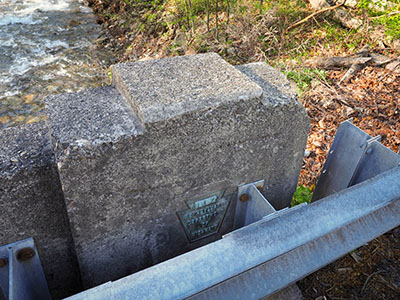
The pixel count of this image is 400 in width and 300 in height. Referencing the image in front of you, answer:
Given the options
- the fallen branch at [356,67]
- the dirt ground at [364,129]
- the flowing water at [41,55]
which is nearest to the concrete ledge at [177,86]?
the dirt ground at [364,129]

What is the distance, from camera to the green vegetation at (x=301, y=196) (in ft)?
10.1

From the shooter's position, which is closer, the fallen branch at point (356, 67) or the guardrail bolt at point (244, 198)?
the guardrail bolt at point (244, 198)

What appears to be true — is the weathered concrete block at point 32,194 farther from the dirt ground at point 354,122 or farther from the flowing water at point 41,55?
the flowing water at point 41,55

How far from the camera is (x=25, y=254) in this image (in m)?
1.75

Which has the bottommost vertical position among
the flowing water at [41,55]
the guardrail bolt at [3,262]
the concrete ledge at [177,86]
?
the flowing water at [41,55]

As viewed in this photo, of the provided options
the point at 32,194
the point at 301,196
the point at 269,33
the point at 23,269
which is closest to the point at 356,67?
the point at 269,33

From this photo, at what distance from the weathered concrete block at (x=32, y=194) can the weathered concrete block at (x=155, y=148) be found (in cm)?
15

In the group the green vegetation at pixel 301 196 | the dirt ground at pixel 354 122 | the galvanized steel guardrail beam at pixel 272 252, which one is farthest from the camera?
the green vegetation at pixel 301 196

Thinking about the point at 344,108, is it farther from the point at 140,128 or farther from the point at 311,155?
the point at 140,128

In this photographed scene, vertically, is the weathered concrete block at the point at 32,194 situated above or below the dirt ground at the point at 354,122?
above

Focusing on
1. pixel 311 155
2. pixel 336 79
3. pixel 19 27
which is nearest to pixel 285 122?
pixel 311 155

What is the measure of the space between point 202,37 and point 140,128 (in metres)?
5.38

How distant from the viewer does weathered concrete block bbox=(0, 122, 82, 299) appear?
159cm

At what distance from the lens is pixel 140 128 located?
1605 millimetres
